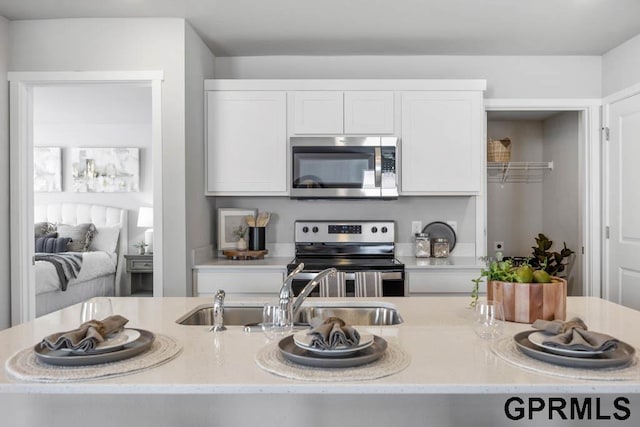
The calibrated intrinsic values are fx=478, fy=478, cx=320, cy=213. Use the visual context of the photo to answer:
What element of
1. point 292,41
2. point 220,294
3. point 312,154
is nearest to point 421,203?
point 312,154

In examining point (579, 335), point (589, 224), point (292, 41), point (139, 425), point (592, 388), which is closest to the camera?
point (592, 388)

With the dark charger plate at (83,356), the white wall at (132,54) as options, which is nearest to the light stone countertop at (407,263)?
the white wall at (132,54)

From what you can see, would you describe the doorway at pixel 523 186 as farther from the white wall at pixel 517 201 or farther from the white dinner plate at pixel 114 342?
the white dinner plate at pixel 114 342

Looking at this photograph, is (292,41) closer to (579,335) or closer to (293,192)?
(293,192)

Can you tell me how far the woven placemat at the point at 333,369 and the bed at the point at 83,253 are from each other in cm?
409

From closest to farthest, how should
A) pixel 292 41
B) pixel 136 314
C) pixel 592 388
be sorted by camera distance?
pixel 592 388, pixel 136 314, pixel 292 41

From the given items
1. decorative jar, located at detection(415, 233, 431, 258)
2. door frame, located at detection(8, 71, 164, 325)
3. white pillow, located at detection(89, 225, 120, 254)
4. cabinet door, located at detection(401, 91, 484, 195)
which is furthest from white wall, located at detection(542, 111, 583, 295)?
white pillow, located at detection(89, 225, 120, 254)

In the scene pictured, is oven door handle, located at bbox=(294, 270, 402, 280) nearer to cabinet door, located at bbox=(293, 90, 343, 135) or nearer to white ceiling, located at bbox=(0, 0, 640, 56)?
cabinet door, located at bbox=(293, 90, 343, 135)

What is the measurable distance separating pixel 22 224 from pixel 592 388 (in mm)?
3065


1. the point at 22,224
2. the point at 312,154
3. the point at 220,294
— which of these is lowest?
the point at 220,294

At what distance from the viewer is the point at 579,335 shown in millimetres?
1182

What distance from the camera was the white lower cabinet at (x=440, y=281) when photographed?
10.3 ft

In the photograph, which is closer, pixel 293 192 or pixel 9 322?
pixel 9 322

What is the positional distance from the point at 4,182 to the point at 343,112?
7.13 ft
